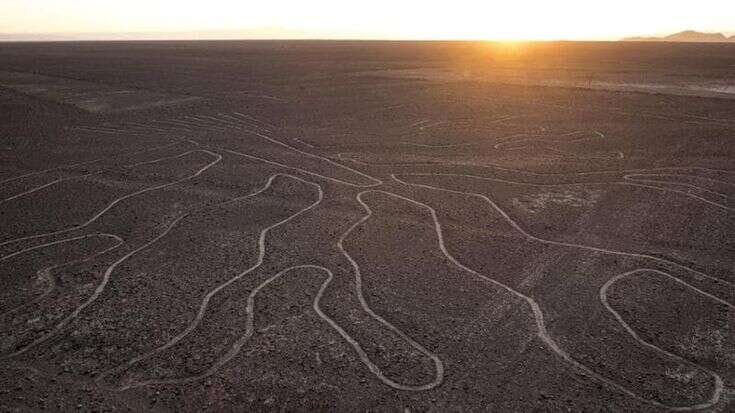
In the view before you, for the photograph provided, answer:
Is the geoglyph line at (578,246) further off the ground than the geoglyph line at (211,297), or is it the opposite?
the geoglyph line at (578,246)

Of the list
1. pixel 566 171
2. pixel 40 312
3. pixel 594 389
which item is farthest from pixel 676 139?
pixel 40 312

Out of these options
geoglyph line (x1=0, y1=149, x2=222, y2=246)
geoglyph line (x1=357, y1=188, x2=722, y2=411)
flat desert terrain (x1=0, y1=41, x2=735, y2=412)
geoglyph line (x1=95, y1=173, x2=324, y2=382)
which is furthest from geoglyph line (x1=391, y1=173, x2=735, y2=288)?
geoglyph line (x1=0, y1=149, x2=222, y2=246)

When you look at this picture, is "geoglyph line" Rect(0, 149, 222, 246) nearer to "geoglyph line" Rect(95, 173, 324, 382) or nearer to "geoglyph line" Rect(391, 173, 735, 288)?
"geoglyph line" Rect(95, 173, 324, 382)

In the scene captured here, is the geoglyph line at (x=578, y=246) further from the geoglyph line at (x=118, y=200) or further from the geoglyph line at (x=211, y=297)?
the geoglyph line at (x=118, y=200)

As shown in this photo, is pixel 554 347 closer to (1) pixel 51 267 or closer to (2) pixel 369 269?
(2) pixel 369 269

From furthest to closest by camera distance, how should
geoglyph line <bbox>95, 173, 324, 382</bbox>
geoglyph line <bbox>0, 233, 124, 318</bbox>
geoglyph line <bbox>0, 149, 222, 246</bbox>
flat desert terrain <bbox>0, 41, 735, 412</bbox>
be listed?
geoglyph line <bbox>0, 149, 222, 246</bbox> < geoglyph line <bbox>0, 233, 124, 318</bbox> < geoglyph line <bbox>95, 173, 324, 382</bbox> < flat desert terrain <bbox>0, 41, 735, 412</bbox>

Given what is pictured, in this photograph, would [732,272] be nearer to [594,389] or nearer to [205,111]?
[594,389]

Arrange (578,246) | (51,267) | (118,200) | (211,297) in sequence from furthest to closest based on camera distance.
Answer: (118,200)
(578,246)
(51,267)
(211,297)

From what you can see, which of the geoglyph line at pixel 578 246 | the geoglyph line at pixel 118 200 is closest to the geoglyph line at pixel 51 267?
the geoglyph line at pixel 118 200

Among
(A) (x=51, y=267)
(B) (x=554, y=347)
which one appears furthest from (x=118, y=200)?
(B) (x=554, y=347)
